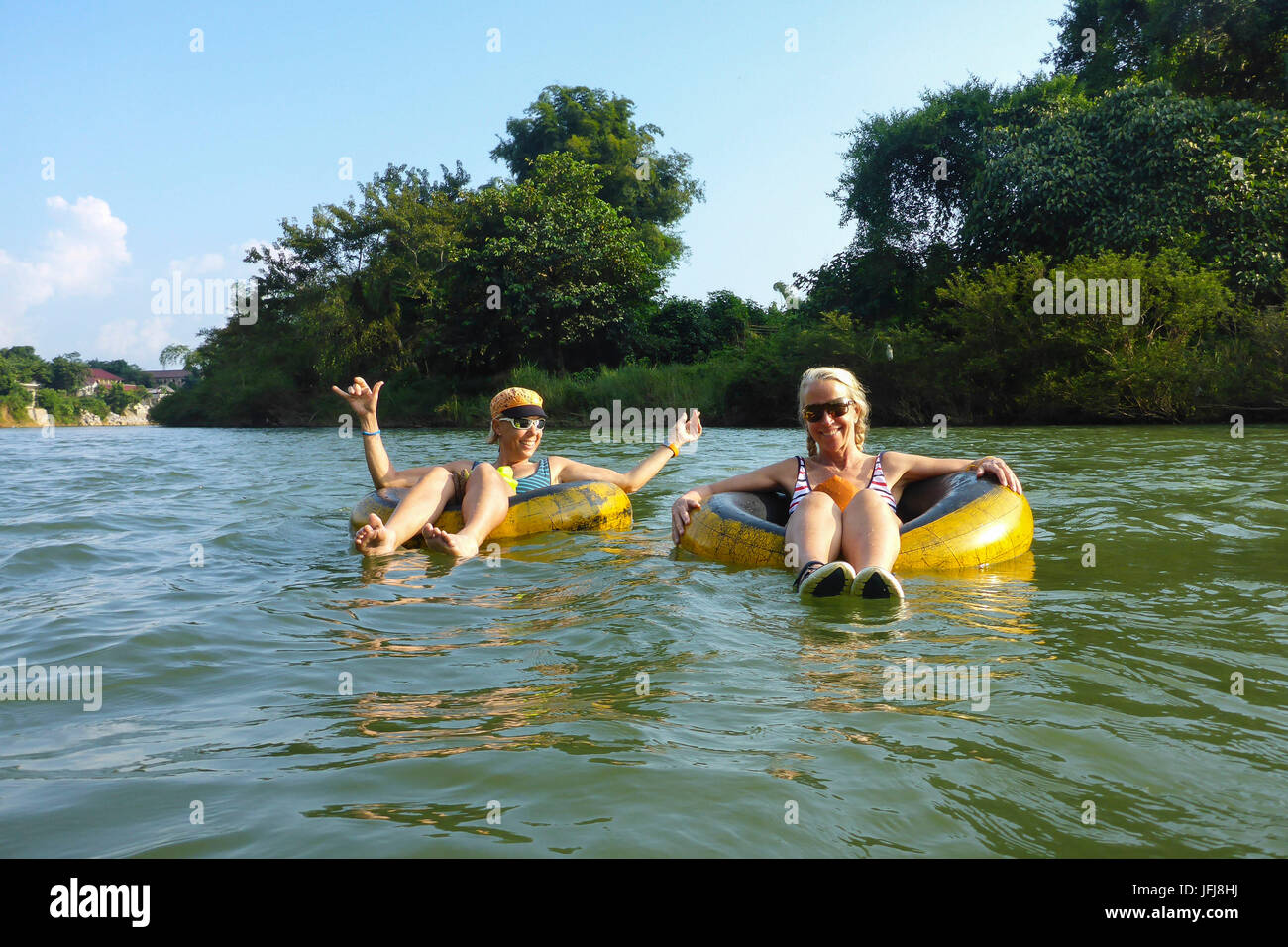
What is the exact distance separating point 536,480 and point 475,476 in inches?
Result: 29.9

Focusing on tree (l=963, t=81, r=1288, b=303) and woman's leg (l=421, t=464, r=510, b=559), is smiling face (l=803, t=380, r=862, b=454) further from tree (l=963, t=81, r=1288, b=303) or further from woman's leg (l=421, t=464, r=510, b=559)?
tree (l=963, t=81, r=1288, b=303)

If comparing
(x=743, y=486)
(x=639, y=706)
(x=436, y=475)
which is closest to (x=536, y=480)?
(x=436, y=475)

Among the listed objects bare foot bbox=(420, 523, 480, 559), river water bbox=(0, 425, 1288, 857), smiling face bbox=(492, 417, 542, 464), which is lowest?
river water bbox=(0, 425, 1288, 857)

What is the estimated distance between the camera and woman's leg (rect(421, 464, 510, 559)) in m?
5.74

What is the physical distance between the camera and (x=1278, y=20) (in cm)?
2288

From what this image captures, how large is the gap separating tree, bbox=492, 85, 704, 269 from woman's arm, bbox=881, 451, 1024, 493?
3800 cm

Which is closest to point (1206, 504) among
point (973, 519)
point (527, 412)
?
point (973, 519)

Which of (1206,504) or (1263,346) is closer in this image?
(1206,504)

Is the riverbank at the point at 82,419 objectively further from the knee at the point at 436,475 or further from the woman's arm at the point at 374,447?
the knee at the point at 436,475

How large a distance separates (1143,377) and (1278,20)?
1144 centimetres

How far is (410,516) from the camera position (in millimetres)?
5984

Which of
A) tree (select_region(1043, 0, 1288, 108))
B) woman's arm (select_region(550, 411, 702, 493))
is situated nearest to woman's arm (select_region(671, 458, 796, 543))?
woman's arm (select_region(550, 411, 702, 493))
